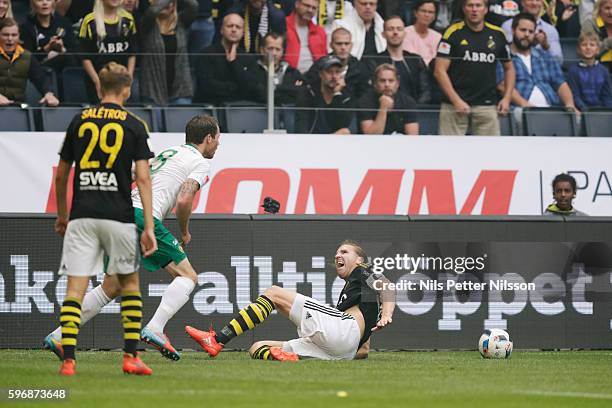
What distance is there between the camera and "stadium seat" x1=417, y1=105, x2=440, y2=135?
1497cm

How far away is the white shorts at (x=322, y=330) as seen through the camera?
33.8ft

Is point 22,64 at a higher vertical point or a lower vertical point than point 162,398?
higher

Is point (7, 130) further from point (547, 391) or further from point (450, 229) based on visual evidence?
point (547, 391)

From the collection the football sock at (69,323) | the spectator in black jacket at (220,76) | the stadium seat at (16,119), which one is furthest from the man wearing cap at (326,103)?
the football sock at (69,323)

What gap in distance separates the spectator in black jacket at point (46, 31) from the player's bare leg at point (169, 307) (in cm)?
513

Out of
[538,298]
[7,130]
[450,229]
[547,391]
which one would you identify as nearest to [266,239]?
[450,229]

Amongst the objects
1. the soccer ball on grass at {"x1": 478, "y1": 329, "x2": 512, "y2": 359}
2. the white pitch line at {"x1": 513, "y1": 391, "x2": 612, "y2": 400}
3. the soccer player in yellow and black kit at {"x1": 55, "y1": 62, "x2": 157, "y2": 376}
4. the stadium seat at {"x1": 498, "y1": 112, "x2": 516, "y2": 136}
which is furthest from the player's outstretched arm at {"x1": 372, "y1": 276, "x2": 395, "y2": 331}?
the stadium seat at {"x1": 498, "y1": 112, "x2": 516, "y2": 136}

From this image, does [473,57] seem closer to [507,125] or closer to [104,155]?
[507,125]

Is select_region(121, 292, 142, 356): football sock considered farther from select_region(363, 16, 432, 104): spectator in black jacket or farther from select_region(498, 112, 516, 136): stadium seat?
select_region(498, 112, 516, 136): stadium seat

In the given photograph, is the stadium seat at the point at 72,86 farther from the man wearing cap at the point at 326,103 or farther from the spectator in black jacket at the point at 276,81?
the man wearing cap at the point at 326,103

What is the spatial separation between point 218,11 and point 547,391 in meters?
9.05

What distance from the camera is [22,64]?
1427cm

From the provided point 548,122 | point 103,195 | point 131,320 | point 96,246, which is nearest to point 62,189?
point 103,195

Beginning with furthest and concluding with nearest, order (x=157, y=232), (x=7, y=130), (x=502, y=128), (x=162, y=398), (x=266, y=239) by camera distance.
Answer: (x=502, y=128)
(x=7, y=130)
(x=266, y=239)
(x=157, y=232)
(x=162, y=398)
